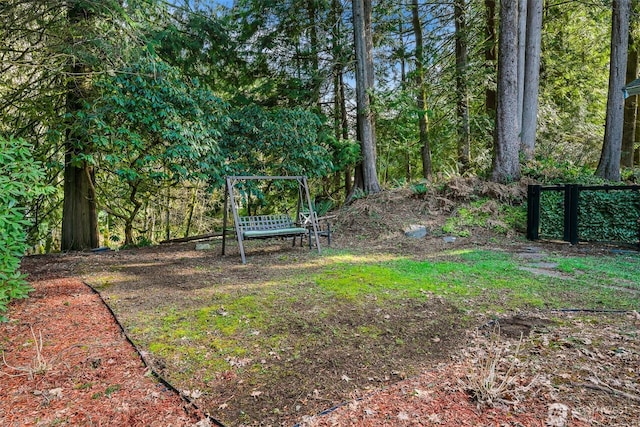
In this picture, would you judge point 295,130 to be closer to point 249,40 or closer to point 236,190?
point 236,190

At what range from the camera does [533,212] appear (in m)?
6.74

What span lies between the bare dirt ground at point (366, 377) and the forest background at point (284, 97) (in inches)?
141

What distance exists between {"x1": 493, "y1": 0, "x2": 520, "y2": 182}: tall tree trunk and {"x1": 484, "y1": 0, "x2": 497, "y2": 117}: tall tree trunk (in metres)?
2.12

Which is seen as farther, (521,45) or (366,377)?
(521,45)

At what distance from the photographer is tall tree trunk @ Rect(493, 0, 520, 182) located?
25.0 feet

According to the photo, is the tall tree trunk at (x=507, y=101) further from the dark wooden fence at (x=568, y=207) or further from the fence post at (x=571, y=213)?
the fence post at (x=571, y=213)

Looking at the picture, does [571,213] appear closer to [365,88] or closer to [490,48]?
[365,88]

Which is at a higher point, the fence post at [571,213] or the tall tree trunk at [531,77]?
the tall tree trunk at [531,77]

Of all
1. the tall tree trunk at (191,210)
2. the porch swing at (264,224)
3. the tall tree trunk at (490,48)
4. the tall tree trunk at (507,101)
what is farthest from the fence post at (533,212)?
the tall tree trunk at (191,210)

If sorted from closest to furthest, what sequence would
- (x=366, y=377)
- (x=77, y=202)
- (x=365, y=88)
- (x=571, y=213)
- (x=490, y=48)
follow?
(x=366, y=377) < (x=571, y=213) < (x=77, y=202) < (x=365, y=88) < (x=490, y=48)

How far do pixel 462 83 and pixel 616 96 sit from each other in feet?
11.9

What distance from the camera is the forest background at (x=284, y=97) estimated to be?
6035 millimetres

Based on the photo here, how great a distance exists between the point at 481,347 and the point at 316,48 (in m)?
9.22

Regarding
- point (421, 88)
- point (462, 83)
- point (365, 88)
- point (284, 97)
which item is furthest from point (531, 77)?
point (284, 97)
